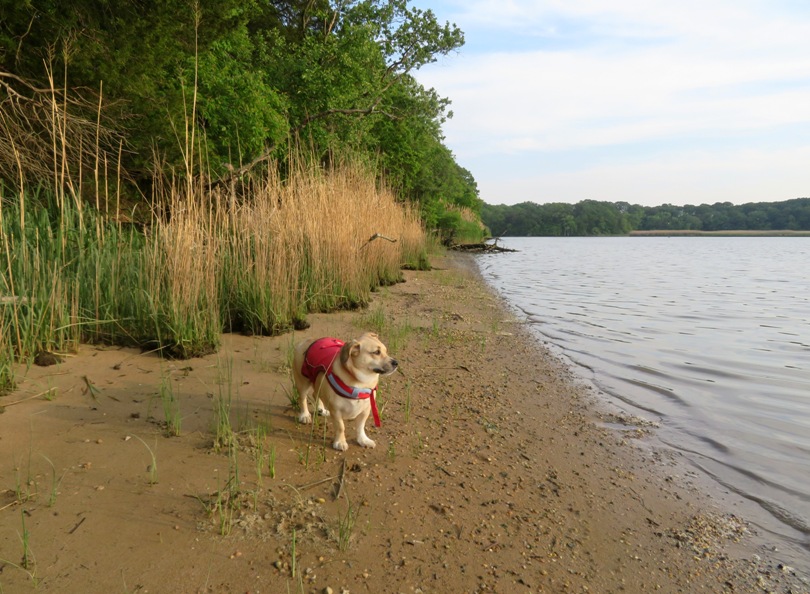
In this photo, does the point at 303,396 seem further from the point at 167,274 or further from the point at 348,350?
the point at 167,274

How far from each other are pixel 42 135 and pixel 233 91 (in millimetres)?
4763

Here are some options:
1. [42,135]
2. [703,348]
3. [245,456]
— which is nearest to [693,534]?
[245,456]

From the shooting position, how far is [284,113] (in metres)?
14.8

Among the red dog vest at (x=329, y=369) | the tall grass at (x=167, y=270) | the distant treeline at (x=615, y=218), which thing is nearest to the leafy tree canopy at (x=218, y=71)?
the tall grass at (x=167, y=270)

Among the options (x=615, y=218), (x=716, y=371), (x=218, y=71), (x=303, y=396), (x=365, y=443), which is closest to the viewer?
(x=365, y=443)

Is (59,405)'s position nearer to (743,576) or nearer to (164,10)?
(743,576)

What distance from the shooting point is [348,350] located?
11.3 ft

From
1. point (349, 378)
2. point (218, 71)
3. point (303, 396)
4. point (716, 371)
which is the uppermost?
point (218, 71)

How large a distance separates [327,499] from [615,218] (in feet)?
340

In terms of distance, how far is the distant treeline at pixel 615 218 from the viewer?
264 ft

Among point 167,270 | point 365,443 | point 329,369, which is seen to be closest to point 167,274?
point 167,270

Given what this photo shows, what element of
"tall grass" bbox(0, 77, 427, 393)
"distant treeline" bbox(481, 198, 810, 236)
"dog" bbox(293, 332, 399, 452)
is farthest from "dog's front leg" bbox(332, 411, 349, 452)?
"distant treeline" bbox(481, 198, 810, 236)

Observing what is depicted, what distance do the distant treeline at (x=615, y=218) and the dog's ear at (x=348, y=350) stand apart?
81.3 m

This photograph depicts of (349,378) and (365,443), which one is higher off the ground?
(349,378)
